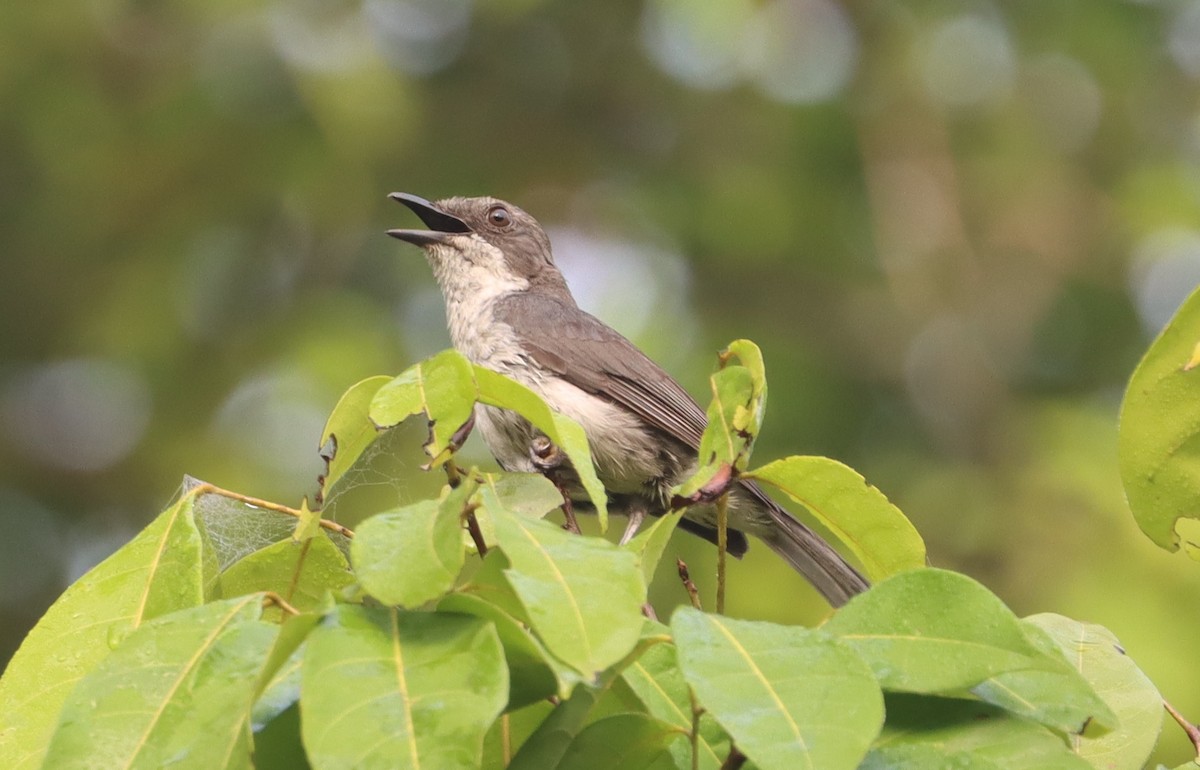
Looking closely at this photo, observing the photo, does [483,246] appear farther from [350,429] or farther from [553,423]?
[553,423]

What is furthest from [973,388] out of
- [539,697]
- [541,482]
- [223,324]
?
[539,697]

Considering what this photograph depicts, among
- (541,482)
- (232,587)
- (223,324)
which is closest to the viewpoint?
(232,587)

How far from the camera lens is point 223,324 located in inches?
420

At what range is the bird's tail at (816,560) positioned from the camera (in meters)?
5.32

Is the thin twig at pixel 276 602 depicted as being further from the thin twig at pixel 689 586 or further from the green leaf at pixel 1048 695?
the green leaf at pixel 1048 695

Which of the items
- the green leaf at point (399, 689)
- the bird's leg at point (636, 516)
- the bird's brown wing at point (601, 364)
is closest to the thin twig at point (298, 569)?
the green leaf at point (399, 689)

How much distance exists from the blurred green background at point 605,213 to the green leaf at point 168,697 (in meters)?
6.63

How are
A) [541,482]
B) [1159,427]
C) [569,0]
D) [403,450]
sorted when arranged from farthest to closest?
[569,0] → [403,450] → [541,482] → [1159,427]

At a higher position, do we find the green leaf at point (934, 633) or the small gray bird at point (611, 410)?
the green leaf at point (934, 633)

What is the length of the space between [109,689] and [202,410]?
27.4 ft

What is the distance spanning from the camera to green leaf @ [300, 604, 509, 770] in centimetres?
157

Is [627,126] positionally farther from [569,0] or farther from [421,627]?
[421,627]

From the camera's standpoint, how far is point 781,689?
5.61 ft

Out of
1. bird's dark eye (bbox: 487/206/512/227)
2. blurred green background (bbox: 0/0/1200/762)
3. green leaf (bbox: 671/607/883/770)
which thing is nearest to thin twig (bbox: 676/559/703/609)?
green leaf (bbox: 671/607/883/770)
